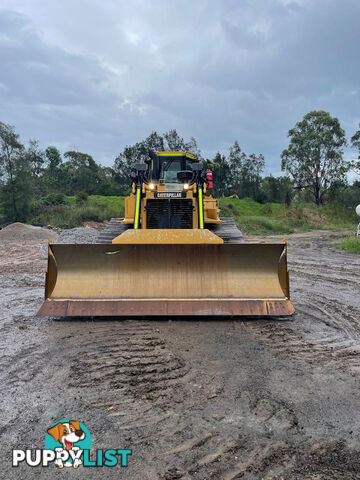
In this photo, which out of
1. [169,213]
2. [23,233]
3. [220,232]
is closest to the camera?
[169,213]

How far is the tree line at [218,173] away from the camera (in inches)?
943

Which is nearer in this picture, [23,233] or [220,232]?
[220,232]

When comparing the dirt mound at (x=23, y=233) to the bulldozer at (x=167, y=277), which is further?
the dirt mound at (x=23, y=233)

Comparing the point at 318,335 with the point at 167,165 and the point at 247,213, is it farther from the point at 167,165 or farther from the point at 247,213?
the point at 247,213

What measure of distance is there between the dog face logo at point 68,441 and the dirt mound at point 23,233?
17.4 m

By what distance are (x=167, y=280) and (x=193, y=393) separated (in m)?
2.17

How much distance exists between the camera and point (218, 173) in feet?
132

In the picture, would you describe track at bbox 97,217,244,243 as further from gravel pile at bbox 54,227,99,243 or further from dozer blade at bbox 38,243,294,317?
gravel pile at bbox 54,227,99,243

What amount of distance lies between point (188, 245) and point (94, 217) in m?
22.8

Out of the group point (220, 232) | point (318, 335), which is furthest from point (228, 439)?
point (220, 232)

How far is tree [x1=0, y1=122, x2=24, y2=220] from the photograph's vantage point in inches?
924

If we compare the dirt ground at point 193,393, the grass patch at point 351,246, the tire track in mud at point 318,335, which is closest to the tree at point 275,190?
the grass patch at point 351,246

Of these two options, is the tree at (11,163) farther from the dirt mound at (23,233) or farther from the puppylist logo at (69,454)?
the puppylist logo at (69,454)

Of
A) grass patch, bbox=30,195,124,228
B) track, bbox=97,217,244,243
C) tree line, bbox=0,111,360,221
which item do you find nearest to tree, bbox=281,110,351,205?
tree line, bbox=0,111,360,221
